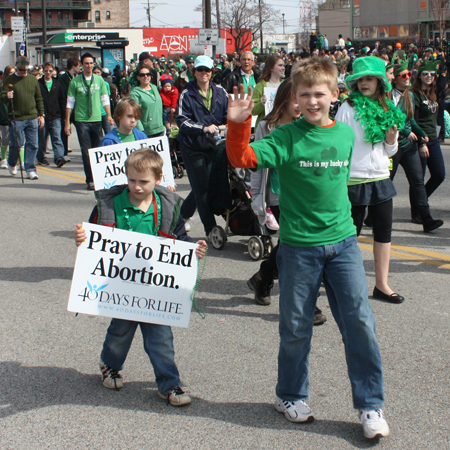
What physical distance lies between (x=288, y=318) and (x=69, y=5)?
→ 342 ft

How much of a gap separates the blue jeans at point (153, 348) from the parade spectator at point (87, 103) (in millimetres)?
7619

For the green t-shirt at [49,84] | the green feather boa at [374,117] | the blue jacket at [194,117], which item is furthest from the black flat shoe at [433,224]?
the green t-shirt at [49,84]

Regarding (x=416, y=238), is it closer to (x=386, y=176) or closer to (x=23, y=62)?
(x=386, y=176)

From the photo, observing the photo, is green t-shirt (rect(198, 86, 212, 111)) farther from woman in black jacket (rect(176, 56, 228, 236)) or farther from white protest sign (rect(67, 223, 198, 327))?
white protest sign (rect(67, 223, 198, 327))

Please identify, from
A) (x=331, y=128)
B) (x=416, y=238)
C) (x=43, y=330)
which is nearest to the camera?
(x=331, y=128)

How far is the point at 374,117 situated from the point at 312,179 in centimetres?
177

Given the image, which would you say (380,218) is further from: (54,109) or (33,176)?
(54,109)

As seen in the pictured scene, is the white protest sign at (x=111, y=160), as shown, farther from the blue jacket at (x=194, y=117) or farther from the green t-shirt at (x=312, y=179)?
the green t-shirt at (x=312, y=179)

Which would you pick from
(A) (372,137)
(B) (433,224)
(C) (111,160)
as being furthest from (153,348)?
(B) (433,224)

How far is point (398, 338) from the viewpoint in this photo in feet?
→ 15.3

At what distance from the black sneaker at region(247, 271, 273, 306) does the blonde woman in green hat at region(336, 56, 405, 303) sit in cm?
87

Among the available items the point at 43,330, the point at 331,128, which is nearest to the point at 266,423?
the point at 331,128

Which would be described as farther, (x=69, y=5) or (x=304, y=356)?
(x=69, y=5)

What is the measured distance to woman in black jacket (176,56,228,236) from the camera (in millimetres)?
7098
